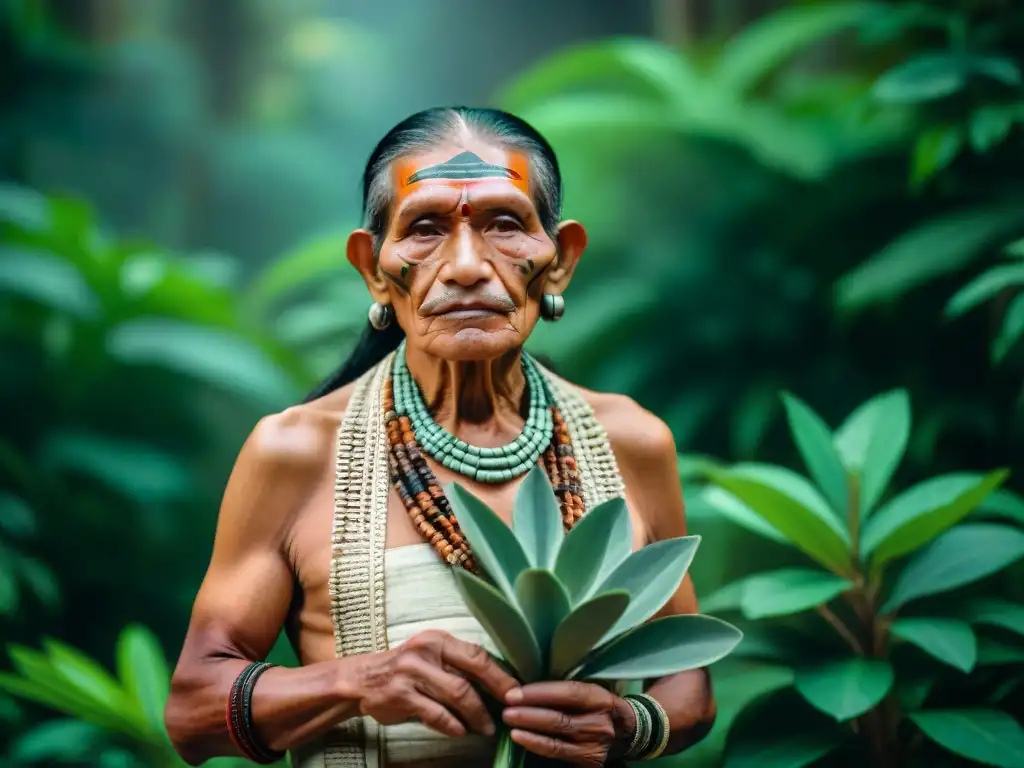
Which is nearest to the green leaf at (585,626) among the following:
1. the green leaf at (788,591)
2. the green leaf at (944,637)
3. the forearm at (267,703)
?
the forearm at (267,703)

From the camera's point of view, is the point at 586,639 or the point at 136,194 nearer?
the point at 586,639

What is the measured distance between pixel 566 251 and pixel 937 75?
1.42 meters

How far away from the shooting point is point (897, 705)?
6.04 feet

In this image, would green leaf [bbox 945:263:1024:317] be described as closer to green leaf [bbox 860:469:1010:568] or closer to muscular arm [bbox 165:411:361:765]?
green leaf [bbox 860:469:1010:568]

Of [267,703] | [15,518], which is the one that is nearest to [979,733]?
[267,703]

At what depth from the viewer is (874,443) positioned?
193cm

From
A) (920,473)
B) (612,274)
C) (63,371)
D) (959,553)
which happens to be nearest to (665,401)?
(612,274)

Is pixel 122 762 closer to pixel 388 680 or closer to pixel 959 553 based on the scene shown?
pixel 388 680

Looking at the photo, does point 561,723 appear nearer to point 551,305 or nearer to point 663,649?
point 663,649

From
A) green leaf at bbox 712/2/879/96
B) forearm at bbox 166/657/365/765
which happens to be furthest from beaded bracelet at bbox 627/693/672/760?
green leaf at bbox 712/2/879/96

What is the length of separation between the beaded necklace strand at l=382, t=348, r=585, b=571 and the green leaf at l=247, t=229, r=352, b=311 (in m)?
1.91

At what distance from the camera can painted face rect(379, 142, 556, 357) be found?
51.0 inches

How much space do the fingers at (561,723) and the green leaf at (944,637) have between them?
0.72 m

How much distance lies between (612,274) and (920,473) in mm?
999
